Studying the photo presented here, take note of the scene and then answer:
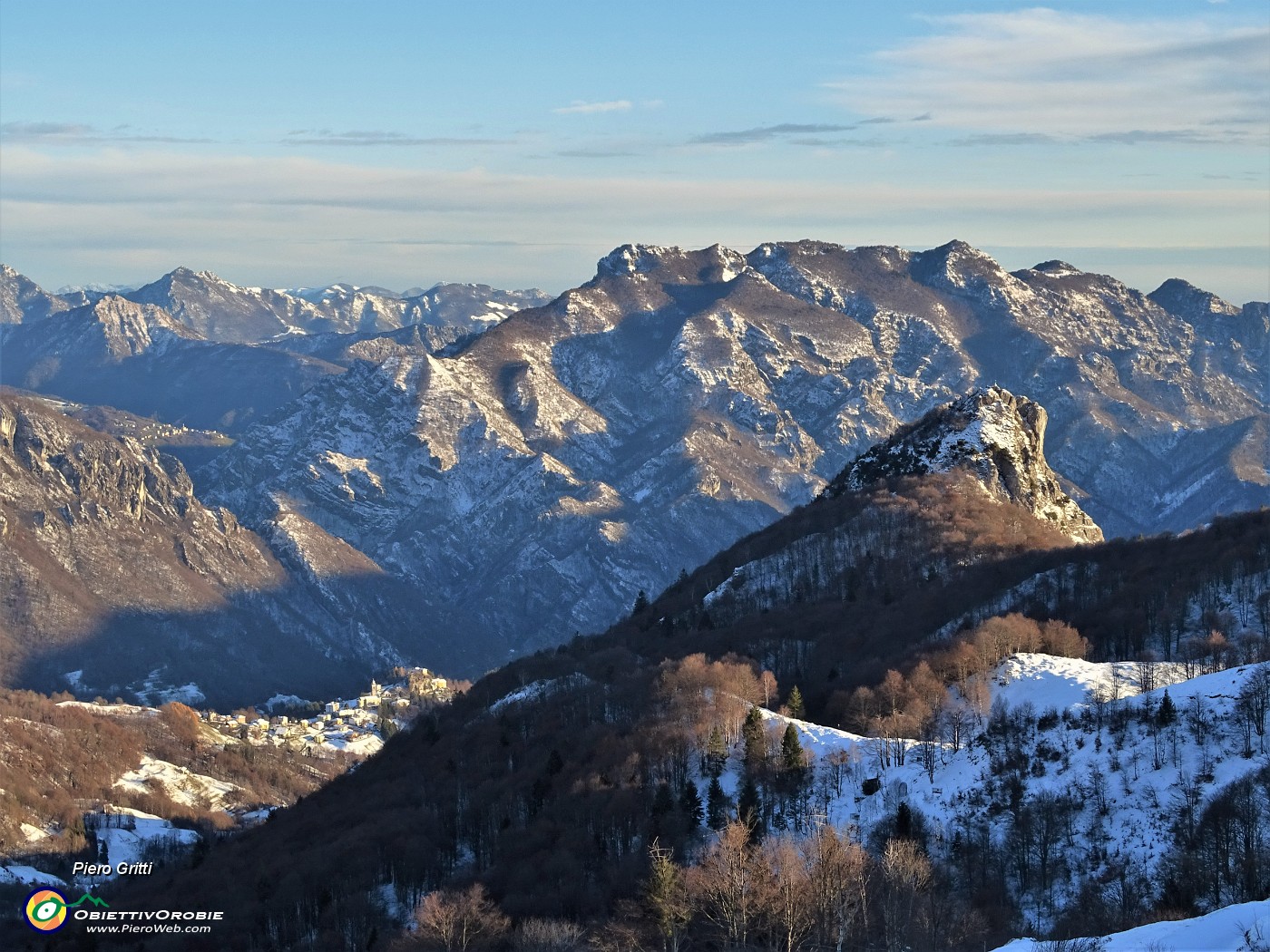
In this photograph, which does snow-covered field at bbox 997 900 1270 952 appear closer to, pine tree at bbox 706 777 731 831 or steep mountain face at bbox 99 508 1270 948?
steep mountain face at bbox 99 508 1270 948

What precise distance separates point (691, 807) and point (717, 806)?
256cm

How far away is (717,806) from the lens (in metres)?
165

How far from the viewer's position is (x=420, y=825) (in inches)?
7815

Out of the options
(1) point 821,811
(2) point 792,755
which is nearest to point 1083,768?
(1) point 821,811

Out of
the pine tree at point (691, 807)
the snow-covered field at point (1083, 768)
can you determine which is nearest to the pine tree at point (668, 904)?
the pine tree at point (691, 807)

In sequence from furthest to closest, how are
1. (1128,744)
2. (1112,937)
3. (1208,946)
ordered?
(1128,744)
(1112,937)
(1208,946)

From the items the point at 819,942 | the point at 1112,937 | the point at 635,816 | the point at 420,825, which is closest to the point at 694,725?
the point at 635,816

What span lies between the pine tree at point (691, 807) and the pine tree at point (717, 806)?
2.57ft

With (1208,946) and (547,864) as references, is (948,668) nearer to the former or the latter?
(547,864)

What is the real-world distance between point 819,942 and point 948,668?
74.4m

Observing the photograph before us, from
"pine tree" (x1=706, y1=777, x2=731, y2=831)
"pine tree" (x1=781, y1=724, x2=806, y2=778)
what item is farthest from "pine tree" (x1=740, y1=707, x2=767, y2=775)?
"pine tree" (x1=706, y1=777, x2=731, y2=831)

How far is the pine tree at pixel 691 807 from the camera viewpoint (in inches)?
6467

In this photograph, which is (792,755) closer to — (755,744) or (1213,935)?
(755,744)

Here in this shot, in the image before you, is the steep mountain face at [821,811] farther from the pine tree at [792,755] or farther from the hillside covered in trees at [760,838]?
the pine tree at [792,755]
